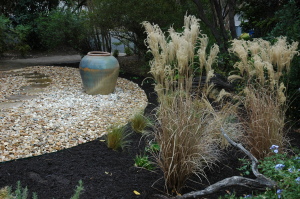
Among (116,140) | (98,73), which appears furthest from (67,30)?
(116,140)

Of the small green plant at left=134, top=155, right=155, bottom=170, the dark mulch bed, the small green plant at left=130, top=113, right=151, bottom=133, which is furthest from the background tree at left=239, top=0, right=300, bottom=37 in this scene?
the small green plant at left=134, top=155, right=155, bottom=170

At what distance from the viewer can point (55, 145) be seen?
3838 mm

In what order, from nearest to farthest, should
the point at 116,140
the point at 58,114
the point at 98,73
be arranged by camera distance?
the point at 116,140 → the point at 58,114 → the point at 98,73

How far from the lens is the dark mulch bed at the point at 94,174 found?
9.43ft

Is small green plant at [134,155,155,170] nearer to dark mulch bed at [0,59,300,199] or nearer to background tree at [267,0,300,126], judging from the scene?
dark mulch bed at [0,59,300,199]

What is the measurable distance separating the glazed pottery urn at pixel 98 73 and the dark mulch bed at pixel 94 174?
2.43 m

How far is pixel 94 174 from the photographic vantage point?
3156 mm

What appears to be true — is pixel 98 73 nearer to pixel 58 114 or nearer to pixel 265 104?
pixel 58 114

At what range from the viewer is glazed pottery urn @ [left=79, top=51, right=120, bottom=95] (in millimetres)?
6059

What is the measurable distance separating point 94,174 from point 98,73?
10.3ft

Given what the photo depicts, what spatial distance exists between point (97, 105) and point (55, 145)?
1.74m

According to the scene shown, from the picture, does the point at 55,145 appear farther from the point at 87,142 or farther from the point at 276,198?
the point at 276,198

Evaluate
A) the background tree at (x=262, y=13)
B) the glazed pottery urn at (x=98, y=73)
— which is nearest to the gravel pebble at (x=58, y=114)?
the glazed pottery urn at (x=98, y=73)

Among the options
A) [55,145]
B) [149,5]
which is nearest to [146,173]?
[55,145]
